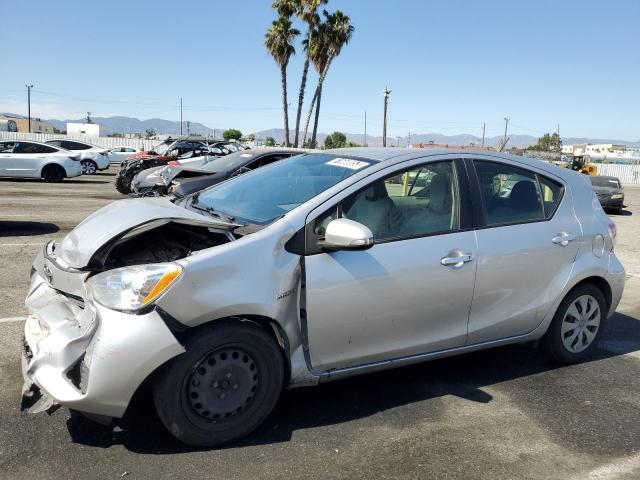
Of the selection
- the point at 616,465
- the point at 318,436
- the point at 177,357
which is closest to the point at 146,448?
the point at 177,357

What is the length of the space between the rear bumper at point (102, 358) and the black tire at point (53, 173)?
18.9 metres

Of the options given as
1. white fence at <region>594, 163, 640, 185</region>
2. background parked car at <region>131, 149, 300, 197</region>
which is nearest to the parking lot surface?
background parked car at <region>131, 149, 300, 197</region>

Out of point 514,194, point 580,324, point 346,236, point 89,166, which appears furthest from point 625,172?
point 346,236

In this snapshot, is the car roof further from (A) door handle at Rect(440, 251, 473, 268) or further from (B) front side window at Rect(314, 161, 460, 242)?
(A) door handle at Rect(440, 251, 473, 268)

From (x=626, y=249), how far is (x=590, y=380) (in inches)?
306

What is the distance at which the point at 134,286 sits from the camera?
2.91 meters

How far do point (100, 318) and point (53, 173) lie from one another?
19.1 meters

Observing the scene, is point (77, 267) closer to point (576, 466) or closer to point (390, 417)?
point (390, 417)

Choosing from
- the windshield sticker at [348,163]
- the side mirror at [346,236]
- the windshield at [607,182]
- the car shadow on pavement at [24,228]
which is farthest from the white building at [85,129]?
the side mirror at [346,236]

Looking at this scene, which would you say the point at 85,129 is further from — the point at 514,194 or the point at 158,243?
the point at 514,194

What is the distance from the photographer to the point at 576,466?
319cm

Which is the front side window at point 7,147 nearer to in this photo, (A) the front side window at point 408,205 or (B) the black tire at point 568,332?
(A) the front side window at point 408,205

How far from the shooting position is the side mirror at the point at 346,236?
3211 mm

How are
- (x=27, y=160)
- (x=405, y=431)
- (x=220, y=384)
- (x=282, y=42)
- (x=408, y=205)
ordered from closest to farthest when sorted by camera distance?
1. (x=220, y=384)
2. (x=405, y=431)
3. (x=408, y=205)
4. (x=27, y=160)
5. (x=282, y=42)
